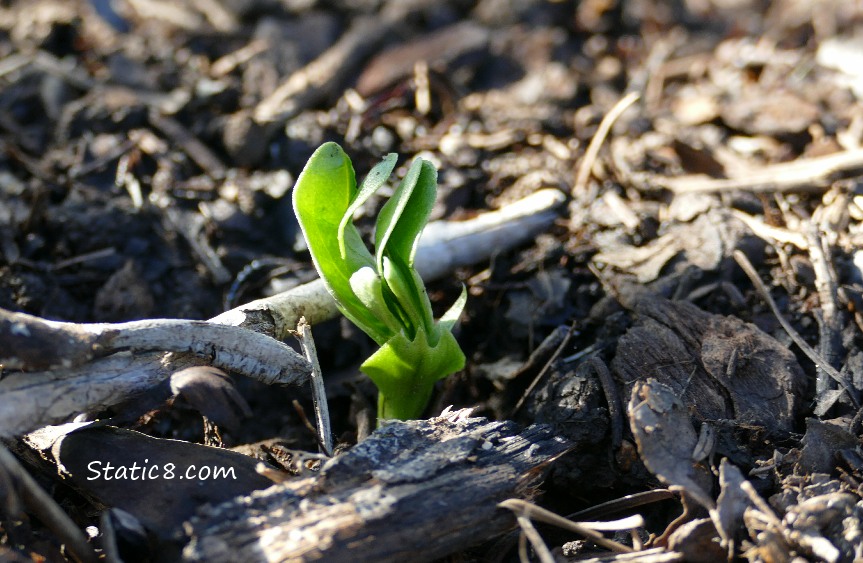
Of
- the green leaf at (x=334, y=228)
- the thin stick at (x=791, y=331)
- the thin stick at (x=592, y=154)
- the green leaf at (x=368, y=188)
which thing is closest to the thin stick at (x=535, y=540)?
the green leaf at (x=334, y=228)

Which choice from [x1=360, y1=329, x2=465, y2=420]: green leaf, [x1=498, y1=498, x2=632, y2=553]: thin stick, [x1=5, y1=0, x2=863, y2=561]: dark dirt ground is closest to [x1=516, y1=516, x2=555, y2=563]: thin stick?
[x1=498, y1=498, x2=632, y2=553]: thin stick

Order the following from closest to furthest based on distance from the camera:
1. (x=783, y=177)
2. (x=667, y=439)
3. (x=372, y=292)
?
(x=667, y=439) < (x=372, y=292) < (x=783, y=177)

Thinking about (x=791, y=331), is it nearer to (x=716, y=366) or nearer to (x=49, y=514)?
(x=716, y=366)

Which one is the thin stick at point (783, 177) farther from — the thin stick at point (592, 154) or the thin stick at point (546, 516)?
the thin stick at point (546, 516)

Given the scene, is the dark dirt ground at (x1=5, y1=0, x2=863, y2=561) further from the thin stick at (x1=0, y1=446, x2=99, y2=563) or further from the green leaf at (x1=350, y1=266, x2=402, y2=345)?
the green leaf at (x1=350, y1=266, x2=402, y2=345)

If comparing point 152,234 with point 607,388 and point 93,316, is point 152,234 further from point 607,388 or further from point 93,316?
point 607,388

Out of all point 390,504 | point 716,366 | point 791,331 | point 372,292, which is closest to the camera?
point 390,504

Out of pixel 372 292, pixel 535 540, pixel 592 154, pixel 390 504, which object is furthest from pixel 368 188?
pixel 592 154
